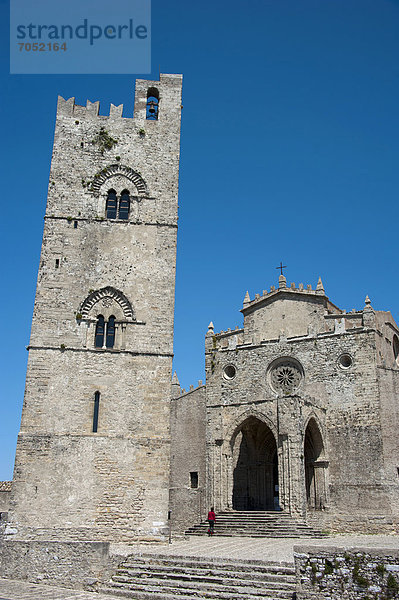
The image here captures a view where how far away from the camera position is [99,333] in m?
18.3

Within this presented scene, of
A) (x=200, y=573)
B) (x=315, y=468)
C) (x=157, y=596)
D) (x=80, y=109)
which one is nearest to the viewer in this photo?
(x=157, y=596)

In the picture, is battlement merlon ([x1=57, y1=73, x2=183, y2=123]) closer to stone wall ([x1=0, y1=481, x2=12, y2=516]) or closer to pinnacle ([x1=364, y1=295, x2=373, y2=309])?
pinnacle ([x1=364, y1=295, x2=373, y2=309])

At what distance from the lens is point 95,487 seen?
54.2 ft

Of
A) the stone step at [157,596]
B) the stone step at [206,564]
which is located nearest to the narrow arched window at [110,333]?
the stone step at [206,564]

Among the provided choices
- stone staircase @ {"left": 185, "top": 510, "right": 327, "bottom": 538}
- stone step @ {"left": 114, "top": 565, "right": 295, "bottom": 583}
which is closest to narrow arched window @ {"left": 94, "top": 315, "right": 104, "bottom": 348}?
stone step @ {"left": 114, "top": 565, "right": 295, "bottom": 583}

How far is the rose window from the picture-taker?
28062mm

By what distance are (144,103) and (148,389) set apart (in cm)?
Result: 1093

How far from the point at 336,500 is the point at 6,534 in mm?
15444

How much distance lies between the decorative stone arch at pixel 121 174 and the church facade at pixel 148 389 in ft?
0.14

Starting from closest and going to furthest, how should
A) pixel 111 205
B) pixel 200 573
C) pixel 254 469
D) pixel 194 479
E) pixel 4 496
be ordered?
1. pixel 200 573
2. pixel 111 205
3. pixel 254 469
4. pixel 194 479
5. pixel 4 496

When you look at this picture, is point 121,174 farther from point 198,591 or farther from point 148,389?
point 198,591

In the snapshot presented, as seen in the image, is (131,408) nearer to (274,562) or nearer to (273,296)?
(274,562)

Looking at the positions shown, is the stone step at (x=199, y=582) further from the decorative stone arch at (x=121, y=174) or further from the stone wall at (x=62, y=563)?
the decorative stone arch at (x=121, y=174)

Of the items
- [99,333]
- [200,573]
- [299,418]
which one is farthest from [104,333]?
[299,418]
